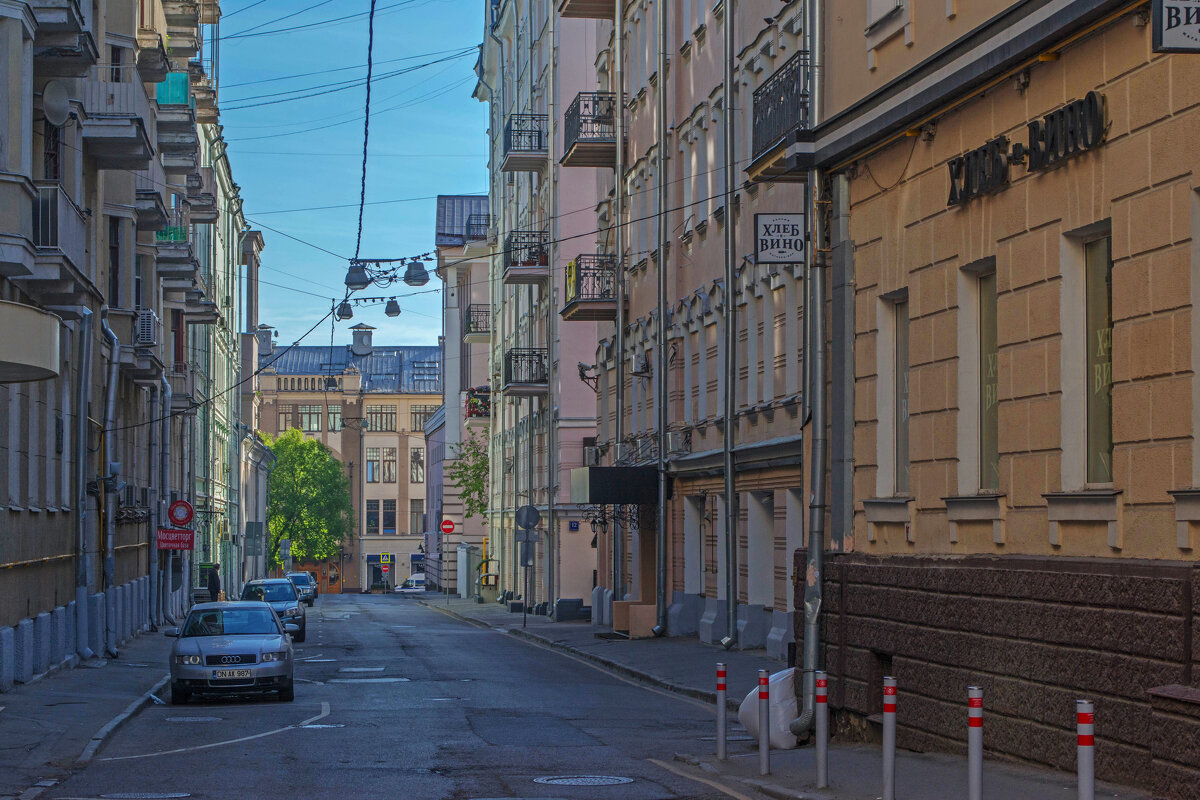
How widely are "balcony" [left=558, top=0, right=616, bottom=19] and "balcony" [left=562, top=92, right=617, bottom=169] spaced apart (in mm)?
1852

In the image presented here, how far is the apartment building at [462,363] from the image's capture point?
2916 inches

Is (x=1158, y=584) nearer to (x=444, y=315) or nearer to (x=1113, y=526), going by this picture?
(x=1113, y=526)

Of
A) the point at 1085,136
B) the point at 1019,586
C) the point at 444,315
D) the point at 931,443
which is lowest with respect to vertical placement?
the point at 1019,586

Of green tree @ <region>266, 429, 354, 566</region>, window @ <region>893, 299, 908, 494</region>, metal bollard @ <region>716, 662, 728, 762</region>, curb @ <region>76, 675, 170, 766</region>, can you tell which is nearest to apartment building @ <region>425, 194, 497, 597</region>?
green tree @ <region>266, 429, 354, 566</region>

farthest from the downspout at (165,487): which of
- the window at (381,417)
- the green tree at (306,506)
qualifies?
the window at (381,417)

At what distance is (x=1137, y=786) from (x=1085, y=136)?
4.43 metres

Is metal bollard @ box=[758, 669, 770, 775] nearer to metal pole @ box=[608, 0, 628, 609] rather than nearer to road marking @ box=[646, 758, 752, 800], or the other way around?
road marking @ box=[646, 758, 752, 800]

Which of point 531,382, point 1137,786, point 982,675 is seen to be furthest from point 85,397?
point 531,382

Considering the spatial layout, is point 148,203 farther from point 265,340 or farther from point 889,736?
point 265,340

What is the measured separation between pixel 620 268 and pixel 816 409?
2255 centimetres

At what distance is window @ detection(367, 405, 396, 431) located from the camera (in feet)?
438

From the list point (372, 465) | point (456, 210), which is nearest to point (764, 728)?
point (456, 210)

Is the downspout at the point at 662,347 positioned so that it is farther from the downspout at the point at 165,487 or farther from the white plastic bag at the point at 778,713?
the white plastic bag at the point at 778,713

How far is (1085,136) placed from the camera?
39.6 ft
